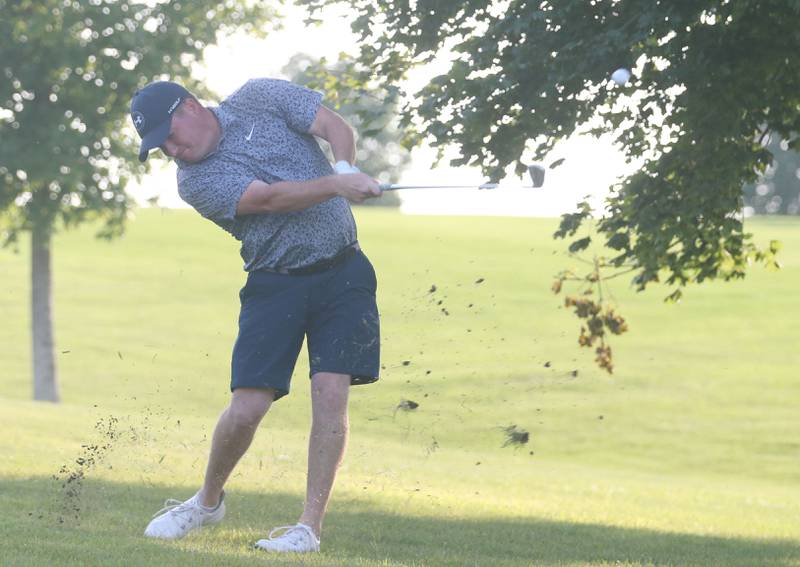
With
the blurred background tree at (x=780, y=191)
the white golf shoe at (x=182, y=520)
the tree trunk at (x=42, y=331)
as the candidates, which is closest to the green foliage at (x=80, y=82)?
the tree trunk at (x=42, y=331)

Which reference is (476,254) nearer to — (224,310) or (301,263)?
(224,310)

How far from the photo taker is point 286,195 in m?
5.96

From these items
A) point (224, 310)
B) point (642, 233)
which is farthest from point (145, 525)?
point (224, 310)

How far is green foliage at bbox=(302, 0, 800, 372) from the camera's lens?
847 centimetres

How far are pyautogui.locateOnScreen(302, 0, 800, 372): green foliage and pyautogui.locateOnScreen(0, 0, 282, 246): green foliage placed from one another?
11.9 meters

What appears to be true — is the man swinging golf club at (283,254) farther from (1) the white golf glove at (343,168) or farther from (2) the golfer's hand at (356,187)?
(2) the golfer's hand at (356,187)

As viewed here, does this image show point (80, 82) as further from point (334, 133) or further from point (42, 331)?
point (334, 133)

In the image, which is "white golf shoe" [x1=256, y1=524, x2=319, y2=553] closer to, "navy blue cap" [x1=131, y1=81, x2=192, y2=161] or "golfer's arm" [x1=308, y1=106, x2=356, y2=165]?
"golfer's arm" [x1=308, y1=106, x2=356, y2=165]

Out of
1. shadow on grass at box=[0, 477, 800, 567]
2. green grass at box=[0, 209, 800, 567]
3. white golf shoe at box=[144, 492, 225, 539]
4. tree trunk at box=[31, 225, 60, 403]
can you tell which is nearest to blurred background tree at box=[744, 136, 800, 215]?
green grass at box=[0, 209, 800, 567]

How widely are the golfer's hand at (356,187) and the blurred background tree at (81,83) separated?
55.6 feet

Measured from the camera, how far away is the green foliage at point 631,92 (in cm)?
847

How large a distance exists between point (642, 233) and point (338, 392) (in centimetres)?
474

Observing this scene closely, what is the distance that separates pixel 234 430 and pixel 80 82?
17259 millimetres

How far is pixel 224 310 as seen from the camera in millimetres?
36875
